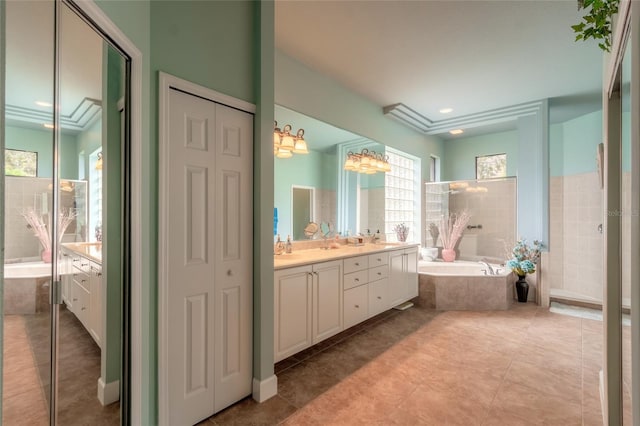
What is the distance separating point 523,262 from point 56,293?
15.7 ft

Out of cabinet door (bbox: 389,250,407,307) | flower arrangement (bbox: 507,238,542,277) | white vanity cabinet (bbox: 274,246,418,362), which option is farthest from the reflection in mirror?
flower arrangement (bbox: 507,238,542,277)

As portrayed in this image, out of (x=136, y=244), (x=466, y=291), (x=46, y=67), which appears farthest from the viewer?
(x=466, y=291)

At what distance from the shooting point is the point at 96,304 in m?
1.35

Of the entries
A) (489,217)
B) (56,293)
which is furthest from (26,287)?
(489,217)

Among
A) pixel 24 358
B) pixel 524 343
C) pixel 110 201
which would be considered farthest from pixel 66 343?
pixel 524 343

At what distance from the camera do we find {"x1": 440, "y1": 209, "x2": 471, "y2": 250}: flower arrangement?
516 centimetres

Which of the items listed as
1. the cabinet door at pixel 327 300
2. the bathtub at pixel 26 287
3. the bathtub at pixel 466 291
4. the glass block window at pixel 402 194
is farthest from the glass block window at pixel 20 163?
the bathtub at pixel 466 291

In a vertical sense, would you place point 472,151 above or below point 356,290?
above

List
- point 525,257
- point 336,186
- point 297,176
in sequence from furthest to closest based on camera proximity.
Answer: point 525,257, point 336,186, point 297,176

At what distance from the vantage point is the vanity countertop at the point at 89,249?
3.89ft

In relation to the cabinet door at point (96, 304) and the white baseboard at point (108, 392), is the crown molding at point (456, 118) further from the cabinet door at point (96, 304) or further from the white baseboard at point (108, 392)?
the white baseboard at point (108, 392)

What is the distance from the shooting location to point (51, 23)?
1.00m

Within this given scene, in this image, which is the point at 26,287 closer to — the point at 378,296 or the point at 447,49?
the point at 378,296

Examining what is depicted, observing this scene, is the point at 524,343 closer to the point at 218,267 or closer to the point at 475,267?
the point at 475,267
